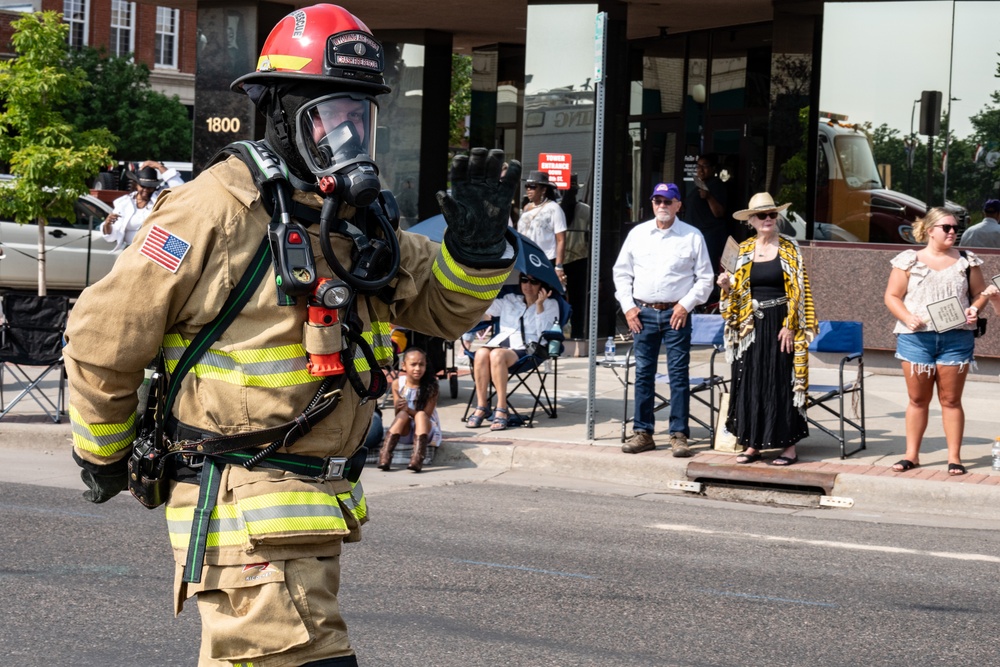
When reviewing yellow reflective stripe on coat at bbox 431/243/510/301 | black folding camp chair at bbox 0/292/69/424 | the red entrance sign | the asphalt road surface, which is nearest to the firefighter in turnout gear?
yellow reflective stripe on coat at bbox 431/243/510/301

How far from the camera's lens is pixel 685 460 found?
959cm

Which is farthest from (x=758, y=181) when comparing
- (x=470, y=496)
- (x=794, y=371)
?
(x=470, y=496)

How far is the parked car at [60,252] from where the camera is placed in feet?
61.0

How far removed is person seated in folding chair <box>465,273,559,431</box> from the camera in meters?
10.9

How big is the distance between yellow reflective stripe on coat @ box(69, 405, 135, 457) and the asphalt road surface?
6.59ft

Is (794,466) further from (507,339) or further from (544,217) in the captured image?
(544,217)

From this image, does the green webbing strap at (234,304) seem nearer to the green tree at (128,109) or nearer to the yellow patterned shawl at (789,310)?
the yellow patterned shawl at (789,310)

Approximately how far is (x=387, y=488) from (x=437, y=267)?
5596 mm

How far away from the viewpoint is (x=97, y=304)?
305 cm

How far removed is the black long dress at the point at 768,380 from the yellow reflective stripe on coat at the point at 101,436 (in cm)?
667

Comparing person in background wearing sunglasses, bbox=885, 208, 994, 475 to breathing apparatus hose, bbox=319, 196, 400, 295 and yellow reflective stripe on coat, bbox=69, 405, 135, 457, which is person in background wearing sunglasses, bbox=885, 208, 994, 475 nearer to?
breathing apparatus hose, bbox=319, 196, 400, 295

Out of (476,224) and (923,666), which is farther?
(923,666)

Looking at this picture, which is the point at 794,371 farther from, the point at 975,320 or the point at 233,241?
the point at 233,241

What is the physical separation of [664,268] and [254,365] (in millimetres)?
6925
